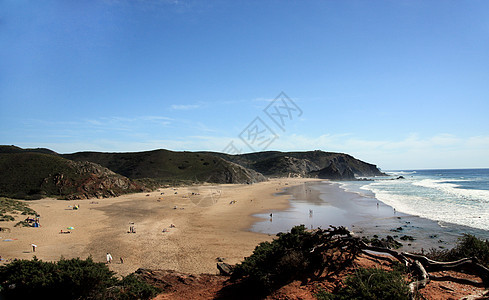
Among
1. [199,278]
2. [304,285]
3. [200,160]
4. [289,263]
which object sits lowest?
[199,278]

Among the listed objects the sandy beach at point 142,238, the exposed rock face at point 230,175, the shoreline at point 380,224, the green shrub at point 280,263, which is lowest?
the sandy beach at point 142,238

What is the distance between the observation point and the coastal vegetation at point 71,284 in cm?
713

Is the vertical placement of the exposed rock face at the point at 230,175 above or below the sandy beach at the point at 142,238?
above

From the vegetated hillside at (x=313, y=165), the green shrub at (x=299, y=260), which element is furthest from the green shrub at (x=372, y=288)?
the vegetated hillside at (x=313, y=165)

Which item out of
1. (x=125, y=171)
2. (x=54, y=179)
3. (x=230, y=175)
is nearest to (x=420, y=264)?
(x=54, y=179)

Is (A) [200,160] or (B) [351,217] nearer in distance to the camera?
(B) [351,217]

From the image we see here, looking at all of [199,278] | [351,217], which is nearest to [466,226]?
[351,217]

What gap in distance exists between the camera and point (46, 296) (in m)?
7.39

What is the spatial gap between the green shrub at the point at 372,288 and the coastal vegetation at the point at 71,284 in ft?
16.4

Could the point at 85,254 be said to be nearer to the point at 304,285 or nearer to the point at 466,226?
the point at 304,285

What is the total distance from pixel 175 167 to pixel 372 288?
312 feet

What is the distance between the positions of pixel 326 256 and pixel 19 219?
27.9 meters

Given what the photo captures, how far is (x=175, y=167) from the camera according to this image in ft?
317

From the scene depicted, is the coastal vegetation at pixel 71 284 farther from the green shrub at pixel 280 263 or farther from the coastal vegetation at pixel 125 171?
the coastal vegetation at pixel 125 171
